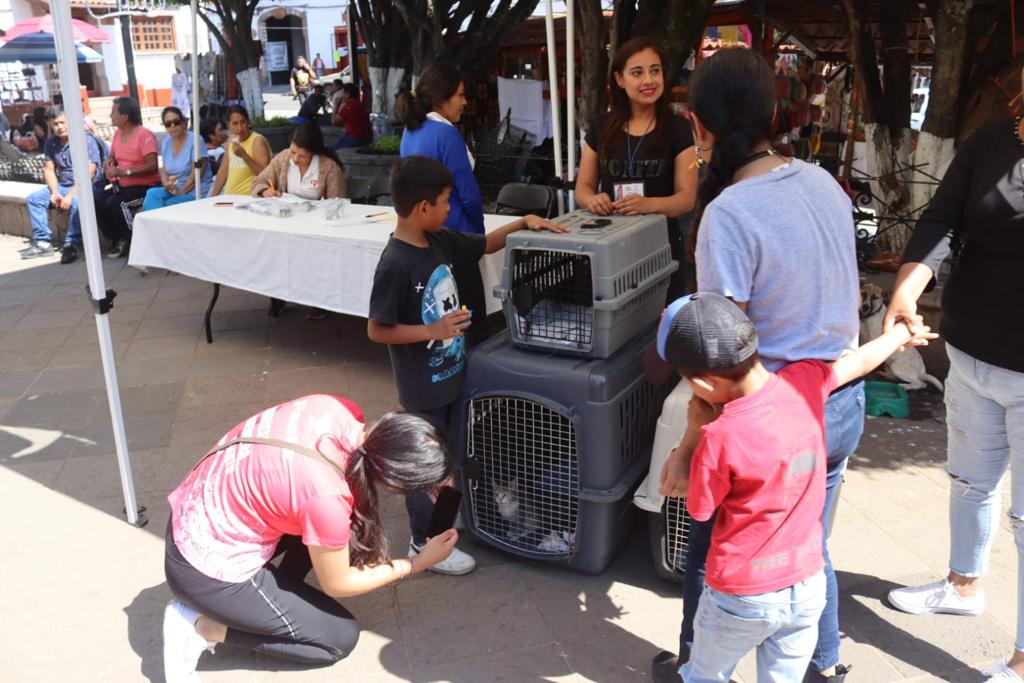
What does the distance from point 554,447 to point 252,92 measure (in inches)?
504

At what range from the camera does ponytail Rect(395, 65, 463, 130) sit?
378cm

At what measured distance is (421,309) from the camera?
9.63 feet

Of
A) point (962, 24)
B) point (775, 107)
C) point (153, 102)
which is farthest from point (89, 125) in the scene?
point (153, 102)

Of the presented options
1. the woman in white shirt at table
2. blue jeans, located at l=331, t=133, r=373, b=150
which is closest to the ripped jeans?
the woman in white shirt at table

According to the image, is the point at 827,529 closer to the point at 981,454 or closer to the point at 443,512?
the point at 981,454

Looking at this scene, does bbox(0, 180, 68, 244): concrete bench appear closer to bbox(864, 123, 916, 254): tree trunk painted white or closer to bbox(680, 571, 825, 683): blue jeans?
bbox(864, 123, 916, 254): tree trunk painted white

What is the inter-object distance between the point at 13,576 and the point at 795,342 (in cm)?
292

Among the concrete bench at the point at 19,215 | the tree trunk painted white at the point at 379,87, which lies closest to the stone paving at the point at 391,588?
the concrete bench at the point at 19,215

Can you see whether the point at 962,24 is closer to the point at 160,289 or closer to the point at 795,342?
the point at 795,342

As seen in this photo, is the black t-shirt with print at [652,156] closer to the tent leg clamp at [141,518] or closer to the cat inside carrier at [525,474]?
the cat inside carrier at [525,474]

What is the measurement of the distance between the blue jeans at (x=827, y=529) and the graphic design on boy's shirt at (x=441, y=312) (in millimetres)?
1116

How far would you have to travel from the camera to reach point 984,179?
2.34 m

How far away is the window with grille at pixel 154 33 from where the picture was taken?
33.1m

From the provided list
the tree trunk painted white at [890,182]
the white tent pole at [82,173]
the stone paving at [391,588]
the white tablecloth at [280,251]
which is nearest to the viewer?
the stone paving at [391,588]
